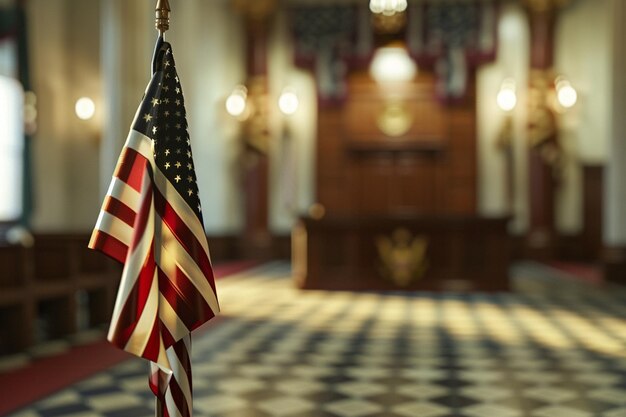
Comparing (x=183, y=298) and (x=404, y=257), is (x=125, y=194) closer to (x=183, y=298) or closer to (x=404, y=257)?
(x=183, y=298)

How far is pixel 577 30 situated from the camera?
15.4m

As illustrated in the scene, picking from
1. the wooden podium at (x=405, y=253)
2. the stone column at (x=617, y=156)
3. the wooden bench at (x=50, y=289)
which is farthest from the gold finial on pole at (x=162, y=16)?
the stone column at (x=617, y=156)

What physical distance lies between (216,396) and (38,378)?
4.91ft

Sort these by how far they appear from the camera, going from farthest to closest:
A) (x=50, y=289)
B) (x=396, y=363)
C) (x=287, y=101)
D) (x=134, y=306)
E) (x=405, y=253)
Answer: (x=287, y=101) → (x=405, y=253) → (x=50, y=289) → (x=396, y=363) → (x=134, y=306)

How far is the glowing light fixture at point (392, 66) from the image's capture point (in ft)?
48.1

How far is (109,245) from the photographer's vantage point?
2.70 m

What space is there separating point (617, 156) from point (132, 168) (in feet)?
33.5

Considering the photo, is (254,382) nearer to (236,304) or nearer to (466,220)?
(236,304)

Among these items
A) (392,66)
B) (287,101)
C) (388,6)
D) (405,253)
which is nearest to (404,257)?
(405,253)

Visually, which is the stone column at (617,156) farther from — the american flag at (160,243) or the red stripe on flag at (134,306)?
the red stripe on flag at (134,306)

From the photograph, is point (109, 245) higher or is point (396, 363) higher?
point (109, 245)

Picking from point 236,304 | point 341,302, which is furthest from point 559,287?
point 236,304

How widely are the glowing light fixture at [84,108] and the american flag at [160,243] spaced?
9607 millimetres

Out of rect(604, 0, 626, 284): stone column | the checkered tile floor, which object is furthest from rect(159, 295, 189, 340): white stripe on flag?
rect(604, 0, 626, 284): stone column
